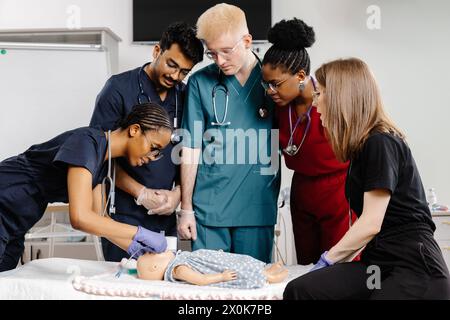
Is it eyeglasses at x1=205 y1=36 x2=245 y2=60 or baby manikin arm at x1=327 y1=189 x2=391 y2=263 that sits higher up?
eyeglasses at x1=205 y1=36 x2=245 y2=60

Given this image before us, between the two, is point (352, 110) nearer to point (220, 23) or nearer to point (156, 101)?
point (220, 23)

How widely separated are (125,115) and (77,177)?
0.48 m

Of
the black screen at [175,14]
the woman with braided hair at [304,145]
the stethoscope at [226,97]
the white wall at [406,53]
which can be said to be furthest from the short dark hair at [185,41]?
the white wall at [406,53]

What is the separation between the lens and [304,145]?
1918 millimetres

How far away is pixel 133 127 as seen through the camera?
5.51 ft

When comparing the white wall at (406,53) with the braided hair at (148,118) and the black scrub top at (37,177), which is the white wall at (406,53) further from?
the black scrub top at (37,177)

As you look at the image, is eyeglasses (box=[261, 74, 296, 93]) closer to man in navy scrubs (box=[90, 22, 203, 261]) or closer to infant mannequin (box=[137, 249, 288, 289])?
man in navy scrubs (box=[90, 22, 203, 261])

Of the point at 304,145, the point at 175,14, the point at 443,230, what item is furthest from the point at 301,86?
the point at 175,14

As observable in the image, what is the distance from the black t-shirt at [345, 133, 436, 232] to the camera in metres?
1.32

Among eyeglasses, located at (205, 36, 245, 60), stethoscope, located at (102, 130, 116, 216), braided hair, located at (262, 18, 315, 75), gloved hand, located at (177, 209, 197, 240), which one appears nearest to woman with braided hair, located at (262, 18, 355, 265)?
braided hair, located at (262, 18, 315, 75)

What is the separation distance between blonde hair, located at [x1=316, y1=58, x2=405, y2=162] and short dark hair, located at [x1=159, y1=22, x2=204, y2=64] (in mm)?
609

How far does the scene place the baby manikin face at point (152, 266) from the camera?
5.44ft

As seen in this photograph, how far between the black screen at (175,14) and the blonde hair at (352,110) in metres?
2.41
